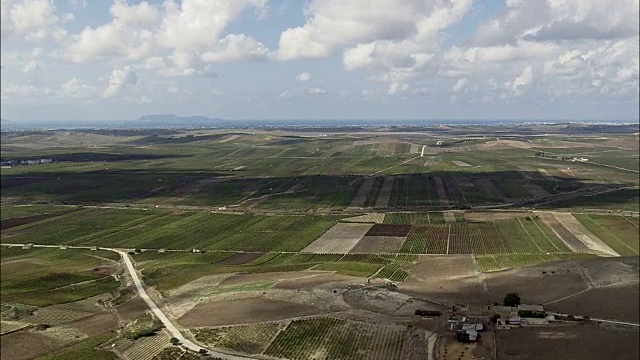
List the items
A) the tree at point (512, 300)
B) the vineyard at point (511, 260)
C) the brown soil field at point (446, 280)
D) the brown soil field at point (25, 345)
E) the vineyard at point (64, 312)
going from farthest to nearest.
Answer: the vineyard at point (511, 260), the brown soil field at point (446, 280), the vineyard at point (64, 312), the tree at point (512, 300), the brown soil field at point (25, 345)

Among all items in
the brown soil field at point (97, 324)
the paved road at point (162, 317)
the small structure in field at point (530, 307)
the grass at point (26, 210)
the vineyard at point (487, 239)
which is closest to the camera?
the paved road at point (162, 317)

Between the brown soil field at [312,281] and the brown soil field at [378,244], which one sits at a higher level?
the brown soil field at [312,281]

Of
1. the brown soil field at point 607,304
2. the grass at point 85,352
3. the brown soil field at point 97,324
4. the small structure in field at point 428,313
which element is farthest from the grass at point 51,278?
the brown soil field at point 607,304

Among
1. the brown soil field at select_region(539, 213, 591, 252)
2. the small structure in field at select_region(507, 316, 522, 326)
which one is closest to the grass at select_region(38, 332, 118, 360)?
the small structure in field at select_region(507, 316, 522, 326)

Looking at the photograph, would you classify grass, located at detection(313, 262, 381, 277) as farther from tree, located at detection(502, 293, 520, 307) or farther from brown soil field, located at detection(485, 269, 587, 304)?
tree, located at detection(502, 293, 520, 307)

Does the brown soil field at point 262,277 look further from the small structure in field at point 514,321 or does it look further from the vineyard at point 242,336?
the small structure in field at point 514,321

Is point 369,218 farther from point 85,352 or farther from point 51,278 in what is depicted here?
point 85,352
